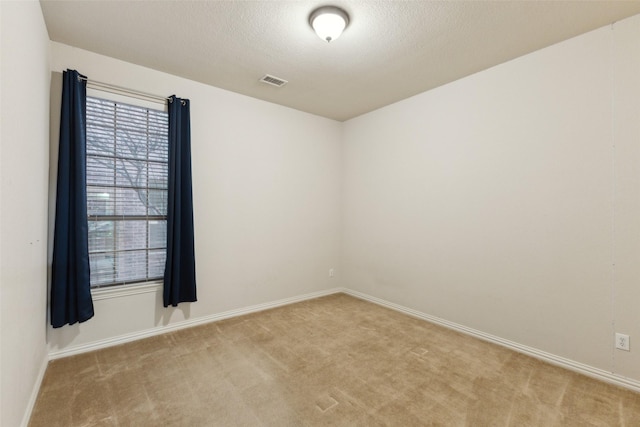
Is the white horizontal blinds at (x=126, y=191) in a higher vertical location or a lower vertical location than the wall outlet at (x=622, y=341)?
higher

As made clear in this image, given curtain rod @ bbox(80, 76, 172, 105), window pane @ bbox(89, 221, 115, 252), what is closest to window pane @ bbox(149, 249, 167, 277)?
window pane @ bbox(89, 221, 115, 252)

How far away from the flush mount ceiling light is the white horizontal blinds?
6.21 ft

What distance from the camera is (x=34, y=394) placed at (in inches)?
78.4

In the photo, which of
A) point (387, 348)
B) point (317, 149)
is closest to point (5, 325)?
point (387, 348)

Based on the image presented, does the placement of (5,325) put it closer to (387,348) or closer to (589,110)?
(387,348)

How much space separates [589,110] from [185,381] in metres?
3.80

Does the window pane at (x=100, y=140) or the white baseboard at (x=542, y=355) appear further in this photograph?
the window pane at (x=100, y=140)

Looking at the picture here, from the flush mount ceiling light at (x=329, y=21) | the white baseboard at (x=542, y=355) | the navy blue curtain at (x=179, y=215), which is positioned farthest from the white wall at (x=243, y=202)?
the flush mount ceiling light at (x=329, y=21)

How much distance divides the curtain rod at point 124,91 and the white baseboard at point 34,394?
2342 millimetres

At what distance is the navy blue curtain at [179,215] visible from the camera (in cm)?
304

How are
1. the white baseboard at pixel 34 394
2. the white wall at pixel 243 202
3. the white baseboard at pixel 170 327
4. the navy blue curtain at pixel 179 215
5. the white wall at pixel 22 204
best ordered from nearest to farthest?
the white wall at pixel 22 204
the white baseboard at pixel 34 394
the white baseboard at pixel 170 327
the white wall at pixel 243 202
the navy blue curtain at pixel 179 215

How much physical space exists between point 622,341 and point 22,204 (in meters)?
4.16

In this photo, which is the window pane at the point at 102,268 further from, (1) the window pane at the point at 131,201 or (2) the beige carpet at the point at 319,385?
(2) the beige carpet at the point at 319,385

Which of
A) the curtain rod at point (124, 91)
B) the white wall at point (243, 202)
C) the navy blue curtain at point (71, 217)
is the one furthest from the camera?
the white wall at point (243, 202)
